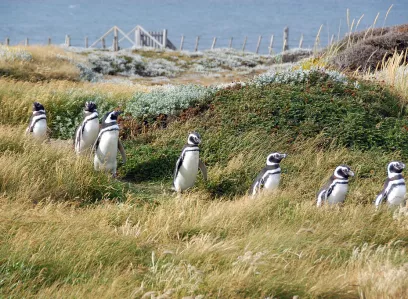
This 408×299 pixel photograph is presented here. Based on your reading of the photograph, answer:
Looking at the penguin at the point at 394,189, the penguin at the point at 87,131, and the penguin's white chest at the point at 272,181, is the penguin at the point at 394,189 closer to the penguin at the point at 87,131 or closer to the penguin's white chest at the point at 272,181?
the penguin's white chest at the point at 272,181

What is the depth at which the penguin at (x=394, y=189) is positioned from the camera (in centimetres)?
681

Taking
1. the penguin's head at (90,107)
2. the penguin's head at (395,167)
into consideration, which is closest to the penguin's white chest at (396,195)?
the penguin's head at (395,167)

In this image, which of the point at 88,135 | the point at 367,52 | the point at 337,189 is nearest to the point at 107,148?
the point at 88,135

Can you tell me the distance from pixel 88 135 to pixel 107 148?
0.74 meters

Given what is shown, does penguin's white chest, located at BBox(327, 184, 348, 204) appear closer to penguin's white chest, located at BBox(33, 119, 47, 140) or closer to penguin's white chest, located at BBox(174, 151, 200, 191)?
penguin's white chest, located at BBox(174, 151, 200, 191)

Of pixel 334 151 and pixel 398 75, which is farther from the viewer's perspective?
pixel 398 75

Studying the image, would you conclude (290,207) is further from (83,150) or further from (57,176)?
(83,150)

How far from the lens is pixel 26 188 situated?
6277mm

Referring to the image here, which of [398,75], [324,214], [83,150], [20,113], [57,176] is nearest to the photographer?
[324,214]

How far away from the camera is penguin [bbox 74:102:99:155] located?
8.79 metres

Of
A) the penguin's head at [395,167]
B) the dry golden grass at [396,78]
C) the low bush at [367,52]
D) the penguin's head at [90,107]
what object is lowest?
the penguin's head at [90,107]

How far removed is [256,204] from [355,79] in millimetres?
6889

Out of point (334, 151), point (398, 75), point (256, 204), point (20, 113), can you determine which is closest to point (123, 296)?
point (256, 204)

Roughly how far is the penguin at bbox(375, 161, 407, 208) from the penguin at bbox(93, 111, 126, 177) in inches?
143
